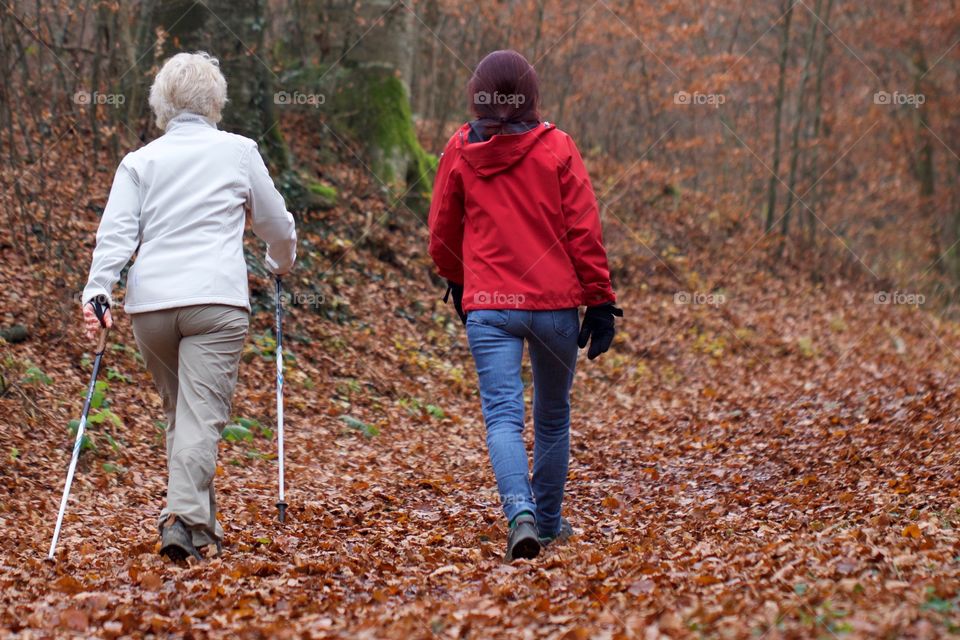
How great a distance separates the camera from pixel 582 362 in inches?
446

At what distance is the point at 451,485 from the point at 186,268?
9.35 ft

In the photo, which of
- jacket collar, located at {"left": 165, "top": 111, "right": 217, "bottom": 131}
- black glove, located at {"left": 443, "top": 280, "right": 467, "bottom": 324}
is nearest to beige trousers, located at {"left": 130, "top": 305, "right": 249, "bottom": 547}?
jacket collar, located at {"left": 165, "top": 111, "right": 217, "bottom": 131}

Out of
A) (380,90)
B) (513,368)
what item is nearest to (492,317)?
(513,368)

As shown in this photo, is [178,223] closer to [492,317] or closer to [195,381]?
[195,381]

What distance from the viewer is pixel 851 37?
779 inches

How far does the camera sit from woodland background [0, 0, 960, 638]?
381 cm

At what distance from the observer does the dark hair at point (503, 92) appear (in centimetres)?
423

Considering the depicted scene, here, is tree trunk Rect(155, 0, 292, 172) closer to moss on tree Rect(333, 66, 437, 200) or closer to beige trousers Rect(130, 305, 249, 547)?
moss on tree Rect(333, 66, 437, 200)

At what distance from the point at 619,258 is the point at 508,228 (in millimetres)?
10984

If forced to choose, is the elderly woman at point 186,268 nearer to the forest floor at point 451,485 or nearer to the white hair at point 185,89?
the white hair at point 185,89

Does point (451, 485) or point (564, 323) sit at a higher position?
point (564, 323)

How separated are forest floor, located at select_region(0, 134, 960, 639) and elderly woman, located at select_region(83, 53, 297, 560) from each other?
1.40 feet

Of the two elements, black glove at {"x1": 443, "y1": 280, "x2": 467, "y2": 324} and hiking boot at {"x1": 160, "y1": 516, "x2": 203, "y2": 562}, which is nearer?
hiking boot at {"x1": 160, "y1": 516, "x2": 203, "y2": 562}

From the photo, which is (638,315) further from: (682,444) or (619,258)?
(682,444)
